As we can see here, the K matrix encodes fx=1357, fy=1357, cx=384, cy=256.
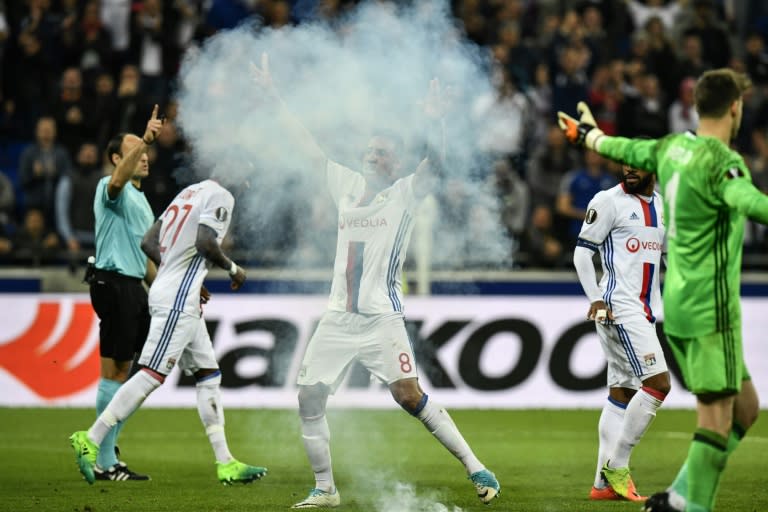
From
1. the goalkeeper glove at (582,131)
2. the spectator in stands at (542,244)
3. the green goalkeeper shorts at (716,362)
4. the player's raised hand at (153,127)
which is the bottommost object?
the spectator in stands at (542,244)

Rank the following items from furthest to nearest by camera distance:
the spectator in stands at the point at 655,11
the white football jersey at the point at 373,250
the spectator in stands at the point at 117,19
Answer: the spectator in stands at the point at 655,11 < the spectator in stands at the point at 117,19 < the white football jersey at the point at 373,250

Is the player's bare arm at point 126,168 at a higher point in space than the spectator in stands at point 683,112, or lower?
higher

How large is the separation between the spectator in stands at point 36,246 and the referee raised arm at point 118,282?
6.51 meters

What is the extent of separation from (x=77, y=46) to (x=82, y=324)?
15.8 feet

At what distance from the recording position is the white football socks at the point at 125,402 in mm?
9492

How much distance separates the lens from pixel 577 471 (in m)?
11.1

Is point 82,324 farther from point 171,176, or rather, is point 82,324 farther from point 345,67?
point 345,67

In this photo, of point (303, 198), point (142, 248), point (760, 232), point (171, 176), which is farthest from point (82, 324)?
point (760, 232)

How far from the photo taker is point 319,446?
29.0 feet

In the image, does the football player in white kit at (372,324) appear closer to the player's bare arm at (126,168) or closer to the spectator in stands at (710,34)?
the player's bare arm at (126,168)

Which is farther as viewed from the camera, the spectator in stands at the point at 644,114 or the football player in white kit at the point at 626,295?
the spectator in stands at the point at 644,114

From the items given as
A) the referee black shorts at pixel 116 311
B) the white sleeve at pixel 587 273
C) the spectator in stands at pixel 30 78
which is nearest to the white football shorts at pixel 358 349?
the white sleeve at pixel 587 273

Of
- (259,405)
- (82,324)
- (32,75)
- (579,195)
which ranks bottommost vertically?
(259,405)

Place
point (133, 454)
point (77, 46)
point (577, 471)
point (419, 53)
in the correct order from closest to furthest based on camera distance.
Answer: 1. point (577, 471)
2. point (133, 454)
3. point (419, 53)
4. point (77, 46)
